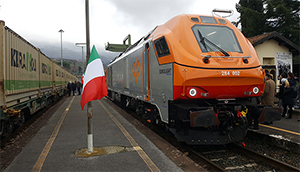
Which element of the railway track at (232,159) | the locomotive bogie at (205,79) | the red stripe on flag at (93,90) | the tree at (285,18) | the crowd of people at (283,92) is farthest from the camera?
the tree at (285,18)

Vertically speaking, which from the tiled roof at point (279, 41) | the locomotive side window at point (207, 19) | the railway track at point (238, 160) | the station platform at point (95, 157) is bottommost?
the railway track at point (238, 160)

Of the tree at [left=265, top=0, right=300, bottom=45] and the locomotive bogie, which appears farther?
the tree at [left=265, top=0, right=300, bottom=45]

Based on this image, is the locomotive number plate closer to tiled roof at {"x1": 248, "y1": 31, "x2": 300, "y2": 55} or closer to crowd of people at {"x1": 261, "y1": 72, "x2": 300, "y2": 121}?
crowd of people at {"x1": 261, "y1": 72, "x2": 300, "y2": 121}

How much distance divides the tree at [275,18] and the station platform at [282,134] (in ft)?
61.2

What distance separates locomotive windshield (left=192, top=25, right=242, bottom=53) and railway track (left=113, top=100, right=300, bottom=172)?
2.46 metres

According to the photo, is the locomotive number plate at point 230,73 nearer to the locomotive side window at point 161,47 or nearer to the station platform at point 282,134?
the locomotive side window at point 161,47

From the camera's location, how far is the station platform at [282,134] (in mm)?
5670

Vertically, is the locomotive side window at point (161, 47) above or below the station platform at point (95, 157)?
above

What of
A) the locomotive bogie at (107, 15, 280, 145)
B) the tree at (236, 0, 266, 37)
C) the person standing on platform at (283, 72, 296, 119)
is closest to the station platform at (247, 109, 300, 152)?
the person standing on platform at (283, 72, 296, 119)

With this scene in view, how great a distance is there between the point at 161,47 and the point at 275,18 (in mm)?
23735

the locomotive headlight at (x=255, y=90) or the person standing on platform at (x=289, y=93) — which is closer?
the locomotive headlight at (x=255, y=90)

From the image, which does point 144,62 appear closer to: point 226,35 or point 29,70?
point 226,35

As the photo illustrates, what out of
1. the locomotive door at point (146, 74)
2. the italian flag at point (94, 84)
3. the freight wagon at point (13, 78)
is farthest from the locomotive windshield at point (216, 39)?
the freight wagon at point (13, 78)

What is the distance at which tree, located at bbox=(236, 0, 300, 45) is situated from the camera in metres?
22.7
